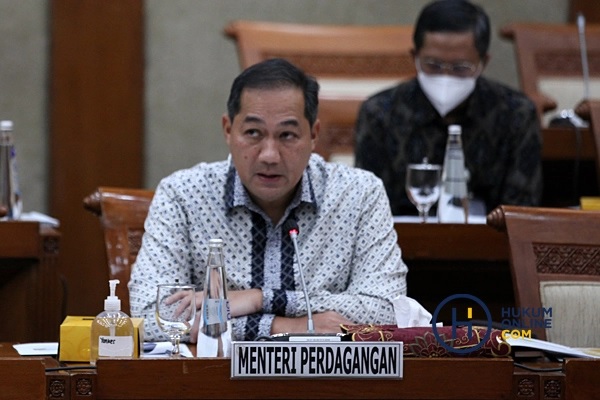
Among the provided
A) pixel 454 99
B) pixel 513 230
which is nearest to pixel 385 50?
pixel 454 99

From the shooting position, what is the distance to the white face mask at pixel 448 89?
3986 millimetres

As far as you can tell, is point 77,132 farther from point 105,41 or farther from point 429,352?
point 429,352

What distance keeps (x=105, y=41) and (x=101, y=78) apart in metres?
0.15

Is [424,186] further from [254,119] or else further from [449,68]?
[254,119]

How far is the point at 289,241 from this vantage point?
2.84m

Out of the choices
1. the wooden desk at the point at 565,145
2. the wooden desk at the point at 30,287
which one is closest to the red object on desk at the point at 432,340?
the wooden desk at the point at 30,287

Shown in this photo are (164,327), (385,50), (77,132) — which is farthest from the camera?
(77,132)

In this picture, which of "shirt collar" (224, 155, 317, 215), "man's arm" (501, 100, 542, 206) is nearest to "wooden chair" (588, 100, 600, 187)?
"man's arm" (501, 100, 542, 206)

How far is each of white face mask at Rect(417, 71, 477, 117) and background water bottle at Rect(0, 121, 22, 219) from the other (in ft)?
4.43

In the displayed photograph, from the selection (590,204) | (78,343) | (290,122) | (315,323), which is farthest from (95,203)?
(590,204)

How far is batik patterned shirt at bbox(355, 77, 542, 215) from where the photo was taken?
3.94 metres

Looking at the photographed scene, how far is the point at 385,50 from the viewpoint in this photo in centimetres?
470

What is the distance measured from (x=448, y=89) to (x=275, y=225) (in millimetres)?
1318

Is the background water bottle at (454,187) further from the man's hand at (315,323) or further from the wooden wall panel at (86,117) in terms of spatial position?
the wooden wall panel at (86,117)
